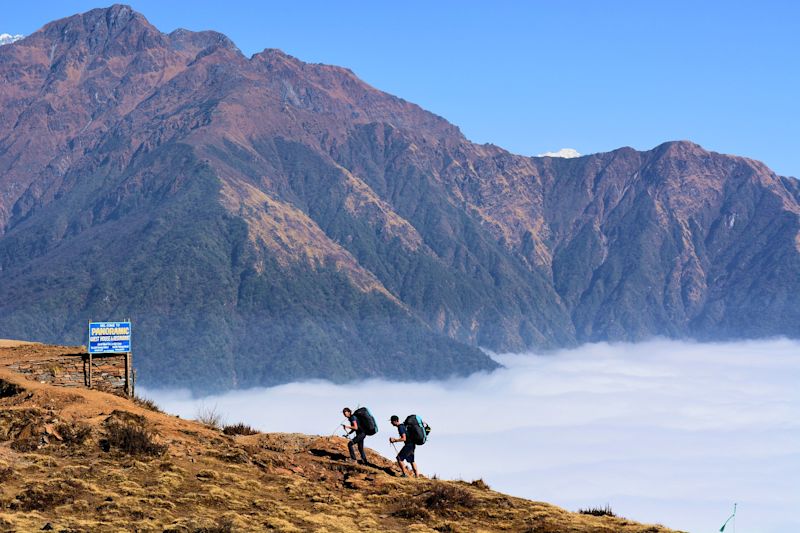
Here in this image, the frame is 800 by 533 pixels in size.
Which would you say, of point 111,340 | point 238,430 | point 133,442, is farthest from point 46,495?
point 111,340

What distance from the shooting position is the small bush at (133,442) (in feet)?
120

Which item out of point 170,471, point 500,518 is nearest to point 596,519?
A: point 500,518

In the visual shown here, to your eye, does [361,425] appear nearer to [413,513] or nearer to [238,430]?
[413,513]

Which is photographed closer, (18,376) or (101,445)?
(101,445)

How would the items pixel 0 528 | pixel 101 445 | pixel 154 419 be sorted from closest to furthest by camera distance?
pixel 0 528 < pixel 101 445 < pixel 154 419

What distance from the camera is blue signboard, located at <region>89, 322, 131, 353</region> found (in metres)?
46.7

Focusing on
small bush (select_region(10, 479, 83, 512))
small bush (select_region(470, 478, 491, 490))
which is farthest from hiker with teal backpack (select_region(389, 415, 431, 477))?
small bush (select_region(10, 479, 83, 512))

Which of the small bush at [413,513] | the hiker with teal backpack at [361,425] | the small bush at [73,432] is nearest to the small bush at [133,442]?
the small bush at [73,432]

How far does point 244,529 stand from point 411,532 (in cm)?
476

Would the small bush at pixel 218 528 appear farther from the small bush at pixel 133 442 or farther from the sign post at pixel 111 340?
the sign post at pixel 111 340

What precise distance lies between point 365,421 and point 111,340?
14287 millimetres

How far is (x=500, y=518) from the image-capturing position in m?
33.1

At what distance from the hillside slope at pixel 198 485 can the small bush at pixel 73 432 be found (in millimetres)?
34

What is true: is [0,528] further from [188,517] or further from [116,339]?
[116,339]
